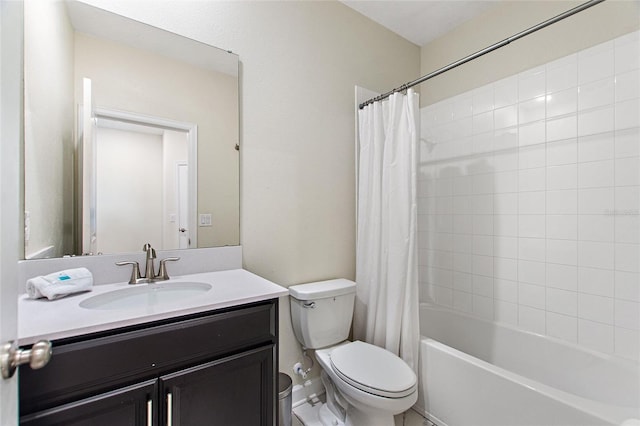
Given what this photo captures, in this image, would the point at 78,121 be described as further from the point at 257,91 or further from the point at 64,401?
the point at 64,401

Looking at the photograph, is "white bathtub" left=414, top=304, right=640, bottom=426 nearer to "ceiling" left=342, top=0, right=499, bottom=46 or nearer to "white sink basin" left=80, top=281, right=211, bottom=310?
"white sink basin" left=80, top=281, right=211, bottom=310

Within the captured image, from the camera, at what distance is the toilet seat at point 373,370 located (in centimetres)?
129

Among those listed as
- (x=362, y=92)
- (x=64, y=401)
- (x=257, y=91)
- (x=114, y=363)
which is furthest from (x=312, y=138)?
(x=64, y=401)

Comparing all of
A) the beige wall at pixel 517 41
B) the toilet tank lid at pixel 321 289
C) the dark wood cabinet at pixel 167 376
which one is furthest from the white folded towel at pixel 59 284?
the beige wall at pixel 517 41

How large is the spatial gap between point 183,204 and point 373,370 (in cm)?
124

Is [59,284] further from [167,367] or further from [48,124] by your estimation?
[48,124]

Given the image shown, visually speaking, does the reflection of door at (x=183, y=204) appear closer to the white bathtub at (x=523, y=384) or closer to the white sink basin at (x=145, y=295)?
the white sink basin at (x=145, y=295)

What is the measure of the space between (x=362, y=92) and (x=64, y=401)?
2.12 m

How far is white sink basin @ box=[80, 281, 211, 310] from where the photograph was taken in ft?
3.68

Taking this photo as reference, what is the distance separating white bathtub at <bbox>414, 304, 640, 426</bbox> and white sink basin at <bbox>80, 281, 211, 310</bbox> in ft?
4.25

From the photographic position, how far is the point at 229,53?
Answer: 5.05ft

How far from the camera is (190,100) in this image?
1470 millimetres

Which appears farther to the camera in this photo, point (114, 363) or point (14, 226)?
point (114, 363)

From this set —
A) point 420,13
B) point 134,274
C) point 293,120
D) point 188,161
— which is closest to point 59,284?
point 134,274
